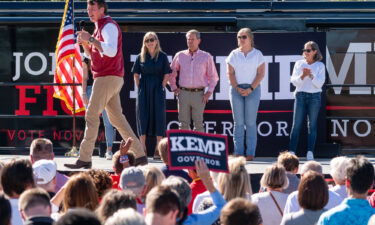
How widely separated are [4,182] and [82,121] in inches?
287

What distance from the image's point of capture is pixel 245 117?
11.9 meters

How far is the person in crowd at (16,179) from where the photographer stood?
626 cm

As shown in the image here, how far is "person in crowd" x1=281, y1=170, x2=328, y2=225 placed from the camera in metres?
6.04

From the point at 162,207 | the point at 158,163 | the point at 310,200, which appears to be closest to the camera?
the point at 162,207

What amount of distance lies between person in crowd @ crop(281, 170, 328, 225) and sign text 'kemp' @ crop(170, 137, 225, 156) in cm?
70

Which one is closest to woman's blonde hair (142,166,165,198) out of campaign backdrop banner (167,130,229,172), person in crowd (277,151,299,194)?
campaign backdrop banner (167,130,229,172)

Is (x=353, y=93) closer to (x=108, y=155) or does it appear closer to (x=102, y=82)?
(x=108, y=155)

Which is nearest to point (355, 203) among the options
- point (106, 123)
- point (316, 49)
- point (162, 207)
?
point (162, 207)

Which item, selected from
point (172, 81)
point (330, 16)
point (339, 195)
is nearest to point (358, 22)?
point (330, 16)

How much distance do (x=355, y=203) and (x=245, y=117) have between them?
5944 mm

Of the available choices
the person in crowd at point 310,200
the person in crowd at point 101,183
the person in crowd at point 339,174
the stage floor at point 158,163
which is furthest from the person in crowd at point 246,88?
the person in crowd at point 310,200

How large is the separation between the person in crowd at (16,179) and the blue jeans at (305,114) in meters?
6.35

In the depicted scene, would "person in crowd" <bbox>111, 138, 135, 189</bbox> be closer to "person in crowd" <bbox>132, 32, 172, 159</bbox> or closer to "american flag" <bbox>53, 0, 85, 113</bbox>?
"person in crowd" <bbox>132, 32, 172, 159</bbox>

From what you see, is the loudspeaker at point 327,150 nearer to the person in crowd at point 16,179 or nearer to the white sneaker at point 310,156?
the white sneaker at point 310,156
